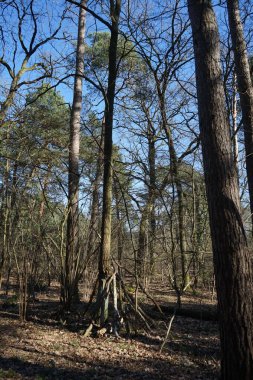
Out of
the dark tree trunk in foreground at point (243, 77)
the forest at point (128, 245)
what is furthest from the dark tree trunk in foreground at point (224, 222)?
the dark tree trunk in foreground at point (243, 77)

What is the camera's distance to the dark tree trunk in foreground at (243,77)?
7332mm

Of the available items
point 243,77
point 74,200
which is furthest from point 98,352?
point 243,77

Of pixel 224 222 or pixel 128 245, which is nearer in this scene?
pixel 224 222

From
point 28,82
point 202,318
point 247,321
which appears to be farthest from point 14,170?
point 247,321

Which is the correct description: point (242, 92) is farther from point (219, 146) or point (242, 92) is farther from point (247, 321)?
point (247, 321)

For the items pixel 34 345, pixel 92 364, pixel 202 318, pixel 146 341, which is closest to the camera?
pixel 92 364

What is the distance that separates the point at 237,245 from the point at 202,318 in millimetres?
3846

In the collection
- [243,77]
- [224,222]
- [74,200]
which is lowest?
[224,222]

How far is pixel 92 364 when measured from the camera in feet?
14.0

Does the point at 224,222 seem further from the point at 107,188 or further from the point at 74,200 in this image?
the point at 74,200

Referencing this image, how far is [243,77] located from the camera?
757 cm

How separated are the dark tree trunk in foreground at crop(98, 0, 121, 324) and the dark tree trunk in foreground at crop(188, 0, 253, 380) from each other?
8.13ft

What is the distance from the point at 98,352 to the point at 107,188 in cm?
257

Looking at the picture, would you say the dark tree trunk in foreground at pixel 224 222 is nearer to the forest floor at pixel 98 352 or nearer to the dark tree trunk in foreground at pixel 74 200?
the forest floor at pixel 98 352
